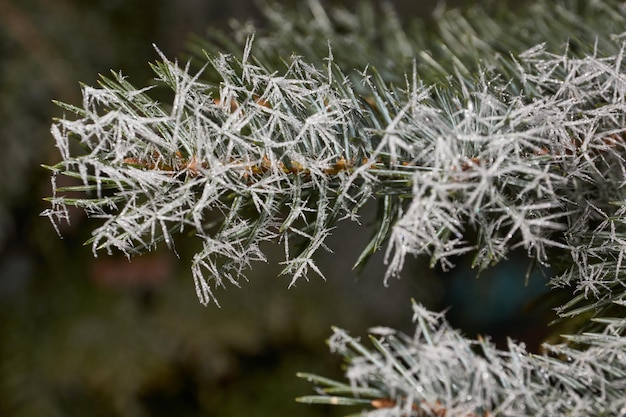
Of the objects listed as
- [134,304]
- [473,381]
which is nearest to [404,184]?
[473,381]

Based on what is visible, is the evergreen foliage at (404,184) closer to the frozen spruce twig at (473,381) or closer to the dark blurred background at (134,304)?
the frozen spruce twig at (473,381)

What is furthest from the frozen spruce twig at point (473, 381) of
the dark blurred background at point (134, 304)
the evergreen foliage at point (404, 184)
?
the dark blurred background at point (134, 304)

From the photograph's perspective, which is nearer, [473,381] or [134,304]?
[473,381]

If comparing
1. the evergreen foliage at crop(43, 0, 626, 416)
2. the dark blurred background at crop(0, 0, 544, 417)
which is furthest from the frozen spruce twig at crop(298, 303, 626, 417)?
the dark blurred background at crop(0, 0, 544, 417)

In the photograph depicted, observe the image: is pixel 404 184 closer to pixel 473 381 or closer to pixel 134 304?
pixel 473 381

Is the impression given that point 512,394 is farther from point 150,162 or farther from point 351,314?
point 351,314

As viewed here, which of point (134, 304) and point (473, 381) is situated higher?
point (134, 304)

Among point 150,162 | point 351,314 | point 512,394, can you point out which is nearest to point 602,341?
point 512,394
